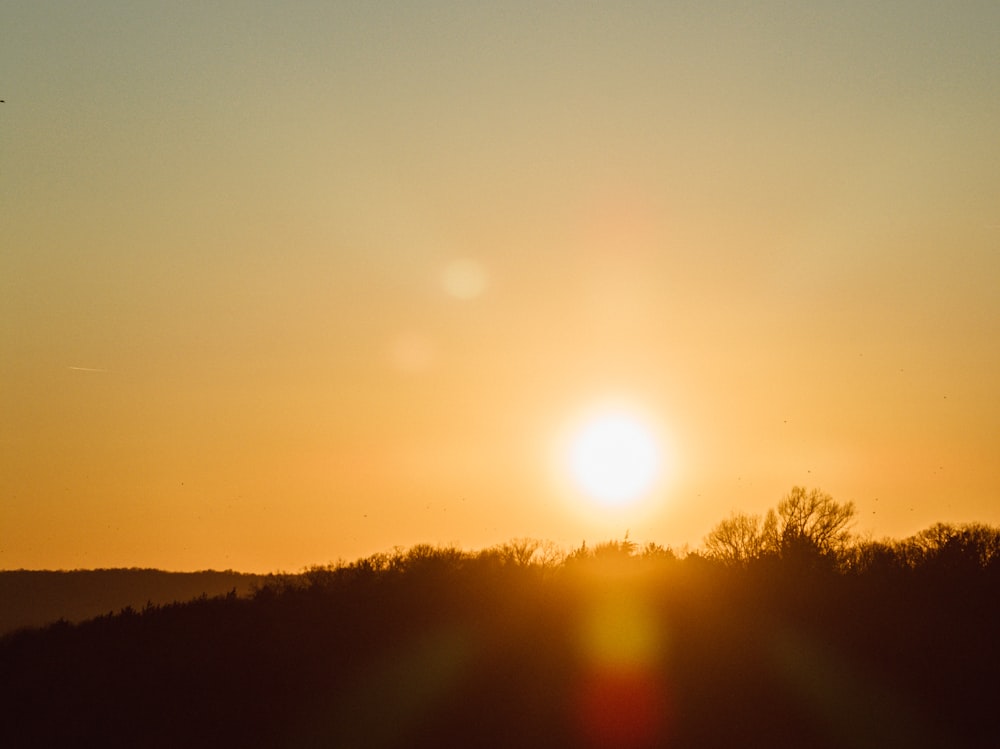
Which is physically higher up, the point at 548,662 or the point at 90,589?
the point at 90,589

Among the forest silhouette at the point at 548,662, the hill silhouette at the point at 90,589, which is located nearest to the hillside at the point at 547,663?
the forest silhouette at the point at 548,662

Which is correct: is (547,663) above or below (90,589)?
below

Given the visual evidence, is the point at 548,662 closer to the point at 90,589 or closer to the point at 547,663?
the point at 547,663

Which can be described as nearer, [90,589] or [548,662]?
[548,662]

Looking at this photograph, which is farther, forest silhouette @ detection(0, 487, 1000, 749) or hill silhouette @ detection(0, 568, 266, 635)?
hill silhouette @ detection(0, 568, 266, 635)

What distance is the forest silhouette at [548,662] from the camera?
2544cm

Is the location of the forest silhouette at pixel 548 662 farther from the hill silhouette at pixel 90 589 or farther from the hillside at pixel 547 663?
the hill silhouette at pixel 90 589

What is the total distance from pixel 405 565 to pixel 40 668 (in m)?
15.6

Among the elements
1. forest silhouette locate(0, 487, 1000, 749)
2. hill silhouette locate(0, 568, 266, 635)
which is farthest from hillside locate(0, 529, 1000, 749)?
hill silhouette locate(0, 568, 266, 635)

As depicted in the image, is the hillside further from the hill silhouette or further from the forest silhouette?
the hill silhouette

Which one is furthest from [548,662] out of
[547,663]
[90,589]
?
[90,589]

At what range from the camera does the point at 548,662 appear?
98.7ft

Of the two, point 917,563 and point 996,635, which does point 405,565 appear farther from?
point 996,635

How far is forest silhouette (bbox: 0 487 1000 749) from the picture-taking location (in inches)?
1001
